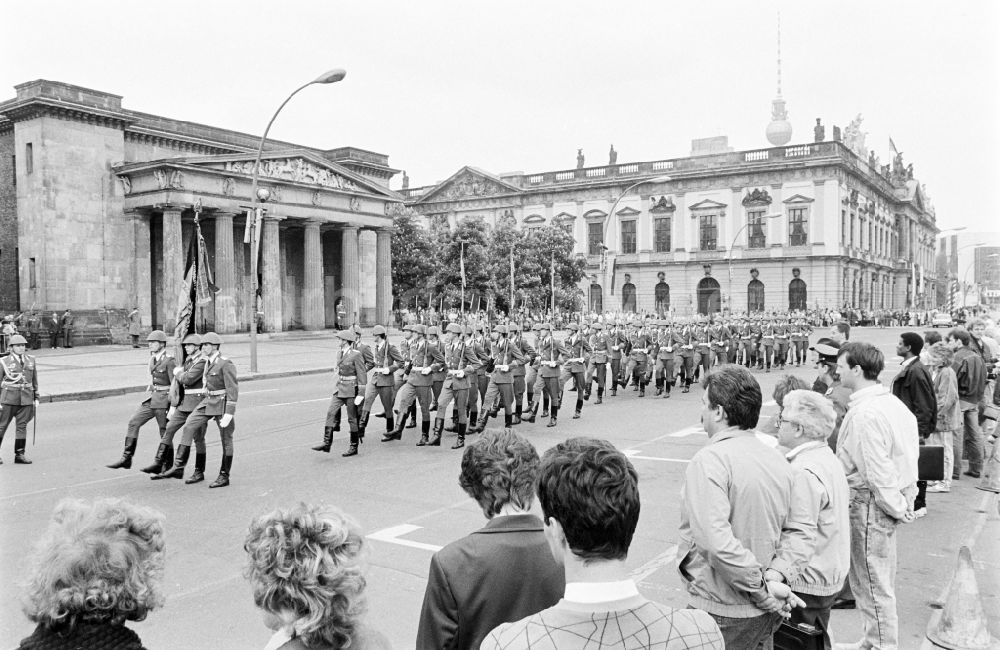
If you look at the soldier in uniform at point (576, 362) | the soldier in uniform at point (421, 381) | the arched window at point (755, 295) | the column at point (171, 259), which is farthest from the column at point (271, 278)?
the arched window at point (755, 295)

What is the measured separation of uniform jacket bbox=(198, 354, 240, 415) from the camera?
1007 cm

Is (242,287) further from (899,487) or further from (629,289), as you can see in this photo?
(899,487)

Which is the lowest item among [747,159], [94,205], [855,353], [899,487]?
[899,487]

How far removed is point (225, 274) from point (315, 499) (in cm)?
3330

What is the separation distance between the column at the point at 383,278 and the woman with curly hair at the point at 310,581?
46.6m

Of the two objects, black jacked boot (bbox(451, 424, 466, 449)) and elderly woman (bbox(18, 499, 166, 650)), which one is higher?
elderly woman (bbox(18, 499, 166, 650))

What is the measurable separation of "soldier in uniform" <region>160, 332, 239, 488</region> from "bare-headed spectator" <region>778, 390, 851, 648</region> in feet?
23.8

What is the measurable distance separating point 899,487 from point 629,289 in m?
67.3

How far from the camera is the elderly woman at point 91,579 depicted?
2172 millimetres

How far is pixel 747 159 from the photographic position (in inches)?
2569

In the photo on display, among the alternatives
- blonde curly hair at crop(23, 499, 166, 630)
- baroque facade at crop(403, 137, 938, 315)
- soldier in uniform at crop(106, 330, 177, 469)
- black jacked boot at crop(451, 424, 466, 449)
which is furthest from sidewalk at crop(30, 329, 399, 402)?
baroque facade at crop(403, 137, 938, 315)

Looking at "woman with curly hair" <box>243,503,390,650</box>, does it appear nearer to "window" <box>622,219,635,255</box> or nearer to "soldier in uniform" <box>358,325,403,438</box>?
"soldier in uniform" <box>358,325,403,438</box>

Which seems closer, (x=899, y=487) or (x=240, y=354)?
(x=899, y=487)

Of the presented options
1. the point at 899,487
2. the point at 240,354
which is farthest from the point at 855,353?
the point at 240,354
